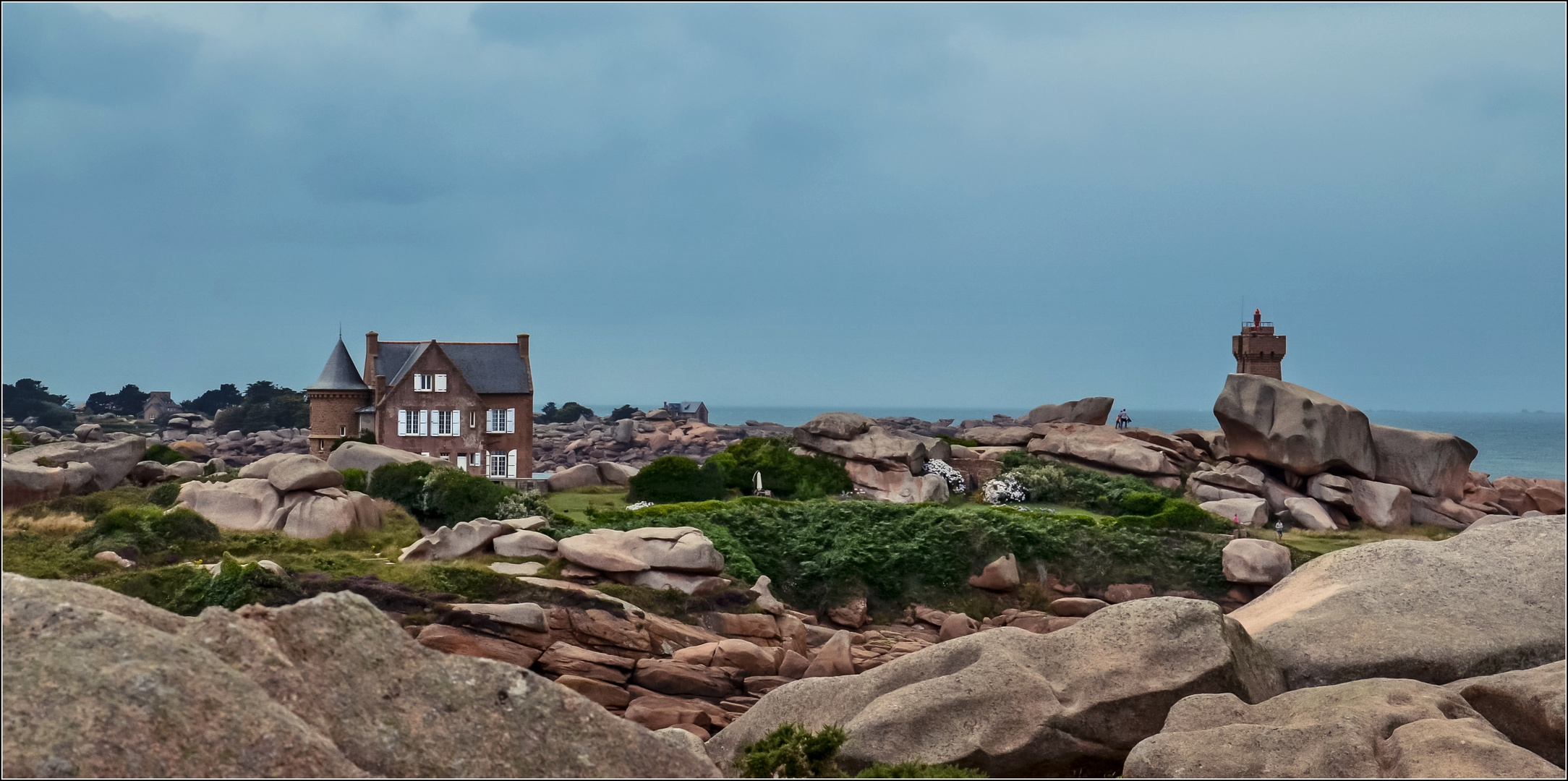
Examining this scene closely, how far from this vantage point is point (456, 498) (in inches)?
1331

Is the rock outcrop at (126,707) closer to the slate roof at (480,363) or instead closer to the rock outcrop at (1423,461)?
the slate roof at (480,363)

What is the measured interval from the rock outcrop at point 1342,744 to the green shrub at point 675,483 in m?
27.5

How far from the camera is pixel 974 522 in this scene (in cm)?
3366

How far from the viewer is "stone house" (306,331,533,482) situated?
47.7 metres

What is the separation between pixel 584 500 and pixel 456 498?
809 centimetres

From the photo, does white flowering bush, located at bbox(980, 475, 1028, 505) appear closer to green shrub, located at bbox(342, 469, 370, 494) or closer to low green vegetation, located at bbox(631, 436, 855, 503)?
low green vegetation, located at bbox(631, 436, 855, 503)

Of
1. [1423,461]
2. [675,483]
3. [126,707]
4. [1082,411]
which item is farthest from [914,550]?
[126,707]

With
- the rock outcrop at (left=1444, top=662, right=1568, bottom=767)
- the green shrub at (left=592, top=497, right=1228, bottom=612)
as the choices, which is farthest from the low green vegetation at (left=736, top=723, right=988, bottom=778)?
the green shrub at (left=592, top=497, right=1228, bottom=612)

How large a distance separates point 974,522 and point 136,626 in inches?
1091

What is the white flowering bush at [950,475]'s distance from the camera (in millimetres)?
42281

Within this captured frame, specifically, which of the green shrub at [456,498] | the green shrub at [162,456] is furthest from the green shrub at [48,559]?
the green shrub at [162,456]

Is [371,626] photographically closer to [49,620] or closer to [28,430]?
[49,620]

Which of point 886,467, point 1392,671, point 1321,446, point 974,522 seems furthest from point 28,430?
point 1392,671

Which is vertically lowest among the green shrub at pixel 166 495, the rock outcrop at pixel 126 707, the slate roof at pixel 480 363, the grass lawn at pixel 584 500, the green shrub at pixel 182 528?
the grass lawn at pixel 584 500
